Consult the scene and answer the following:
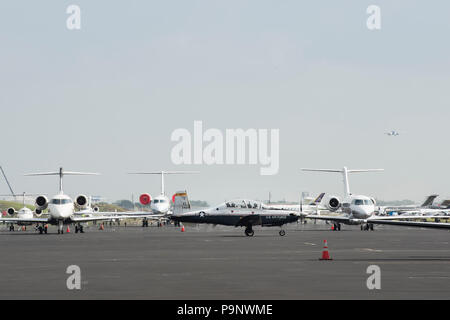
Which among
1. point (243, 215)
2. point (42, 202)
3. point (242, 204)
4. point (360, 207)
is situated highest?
point (42, 202)

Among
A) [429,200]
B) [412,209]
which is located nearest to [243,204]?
[412,209]

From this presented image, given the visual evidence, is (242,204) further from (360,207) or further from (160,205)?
(160,205)

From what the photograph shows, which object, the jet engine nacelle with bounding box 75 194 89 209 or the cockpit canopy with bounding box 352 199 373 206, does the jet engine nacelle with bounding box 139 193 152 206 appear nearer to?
the jet engine nacelle with bounding box 75 194 89 209

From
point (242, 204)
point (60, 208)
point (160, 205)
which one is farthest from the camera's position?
point (160, 205)

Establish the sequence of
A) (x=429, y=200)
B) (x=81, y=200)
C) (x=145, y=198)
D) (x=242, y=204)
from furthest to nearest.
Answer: (x=429, y=200) → (x=145, y=198) → (x=81, y=200) → (x=242, y=204)

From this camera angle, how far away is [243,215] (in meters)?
58.6

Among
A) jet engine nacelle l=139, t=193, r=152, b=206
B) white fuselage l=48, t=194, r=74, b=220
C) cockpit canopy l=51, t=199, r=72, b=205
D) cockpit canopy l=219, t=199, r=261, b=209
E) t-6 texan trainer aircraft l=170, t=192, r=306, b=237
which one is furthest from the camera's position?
jet engine nacelle l=139, t=193, r=152, b=206

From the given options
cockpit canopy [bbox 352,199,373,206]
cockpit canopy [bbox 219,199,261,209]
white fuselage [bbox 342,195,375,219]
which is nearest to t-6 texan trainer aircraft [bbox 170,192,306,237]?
cockpit canopy [bbox 219,199,261,209]

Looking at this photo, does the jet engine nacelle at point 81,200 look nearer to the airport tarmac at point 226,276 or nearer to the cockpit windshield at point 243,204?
the cockpit windshield at point 243,204

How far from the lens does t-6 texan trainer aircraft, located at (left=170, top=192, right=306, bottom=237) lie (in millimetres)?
58469

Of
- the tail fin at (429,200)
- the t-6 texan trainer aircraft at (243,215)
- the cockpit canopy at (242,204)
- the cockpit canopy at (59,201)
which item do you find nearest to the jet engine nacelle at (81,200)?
the cockpit canopy at (59,201)
